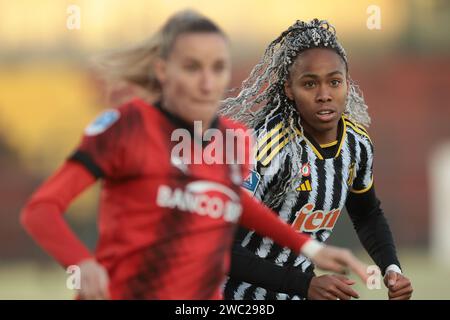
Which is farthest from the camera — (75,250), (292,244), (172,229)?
(292,244)

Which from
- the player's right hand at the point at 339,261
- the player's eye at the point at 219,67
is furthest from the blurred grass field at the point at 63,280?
the player's eye at the point at 219,67

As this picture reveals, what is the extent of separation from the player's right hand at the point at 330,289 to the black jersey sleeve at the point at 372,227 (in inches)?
27.7

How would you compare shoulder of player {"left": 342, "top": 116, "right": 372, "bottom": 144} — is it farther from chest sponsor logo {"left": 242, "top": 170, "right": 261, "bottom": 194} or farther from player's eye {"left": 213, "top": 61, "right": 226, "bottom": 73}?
player's eye {"left": 213, "top": 61, "right": 226, "bottom": 73}

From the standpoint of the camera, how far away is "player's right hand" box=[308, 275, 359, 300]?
3820mm

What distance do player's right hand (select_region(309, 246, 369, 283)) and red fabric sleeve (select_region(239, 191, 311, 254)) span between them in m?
0.13

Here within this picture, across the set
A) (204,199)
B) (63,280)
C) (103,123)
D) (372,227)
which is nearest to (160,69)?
(103,123)

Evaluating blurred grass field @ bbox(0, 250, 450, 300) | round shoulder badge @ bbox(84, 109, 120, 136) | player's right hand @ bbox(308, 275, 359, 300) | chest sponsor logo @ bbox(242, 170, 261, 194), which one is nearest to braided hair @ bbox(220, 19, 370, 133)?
chest sponsor logo @ bbox(242, 170, 261, 194)

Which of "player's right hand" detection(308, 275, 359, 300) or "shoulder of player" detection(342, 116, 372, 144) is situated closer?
"player's right hand" detection(308, 275, 359, 300)

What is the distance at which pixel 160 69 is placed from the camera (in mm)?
3182

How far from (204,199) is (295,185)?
1119 mm
